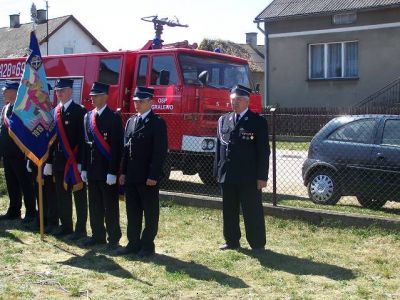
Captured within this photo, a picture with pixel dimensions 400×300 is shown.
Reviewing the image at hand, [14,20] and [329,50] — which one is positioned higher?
[14,20]

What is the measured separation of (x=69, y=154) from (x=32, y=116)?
2.44ft

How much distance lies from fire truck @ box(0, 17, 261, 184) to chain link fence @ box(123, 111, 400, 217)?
0.08 feet

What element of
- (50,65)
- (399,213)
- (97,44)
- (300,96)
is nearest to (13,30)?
(97,44)

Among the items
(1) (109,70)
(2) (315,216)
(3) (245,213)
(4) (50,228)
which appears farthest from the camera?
(1) (109,70)

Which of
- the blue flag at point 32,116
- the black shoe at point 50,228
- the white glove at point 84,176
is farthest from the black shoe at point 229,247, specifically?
the blue flag at point 32,116

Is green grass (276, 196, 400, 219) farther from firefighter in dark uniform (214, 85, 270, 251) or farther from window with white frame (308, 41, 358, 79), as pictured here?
window with white frame (308, 41, 358, 79)

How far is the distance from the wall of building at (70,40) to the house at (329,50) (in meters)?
21.4

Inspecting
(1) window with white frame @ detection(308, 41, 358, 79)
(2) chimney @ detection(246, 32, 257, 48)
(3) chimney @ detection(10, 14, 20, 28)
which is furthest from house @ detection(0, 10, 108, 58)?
(1) window with white frame @ detection(308, 41, 358, 79)

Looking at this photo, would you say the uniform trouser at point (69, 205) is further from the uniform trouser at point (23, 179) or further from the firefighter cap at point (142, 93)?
the firefighter cap at point (142, 93)

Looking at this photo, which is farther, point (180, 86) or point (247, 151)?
point (180, 86)

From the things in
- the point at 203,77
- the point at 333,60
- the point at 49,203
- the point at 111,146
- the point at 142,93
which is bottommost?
the point at 49,203

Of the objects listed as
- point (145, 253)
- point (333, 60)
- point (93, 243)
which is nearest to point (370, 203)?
point (145, 253)

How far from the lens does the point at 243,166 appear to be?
7.39 meters

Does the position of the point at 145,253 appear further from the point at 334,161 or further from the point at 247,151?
the point at 334,161
